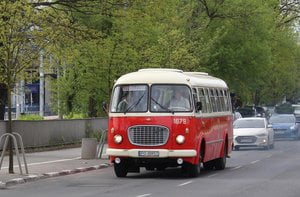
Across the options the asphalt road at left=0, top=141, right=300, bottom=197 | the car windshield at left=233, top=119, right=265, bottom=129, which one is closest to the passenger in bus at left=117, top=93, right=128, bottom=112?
the asphalt road at left=0, top=141, right=300, bottom=197

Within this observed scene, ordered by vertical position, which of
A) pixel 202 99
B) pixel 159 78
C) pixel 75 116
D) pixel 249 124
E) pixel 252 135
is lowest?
pixel 252 135

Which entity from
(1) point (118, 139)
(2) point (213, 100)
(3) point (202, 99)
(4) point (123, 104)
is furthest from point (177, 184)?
(2) point (213, 100)

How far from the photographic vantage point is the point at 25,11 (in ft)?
71.2

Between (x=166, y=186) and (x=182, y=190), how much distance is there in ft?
3.90

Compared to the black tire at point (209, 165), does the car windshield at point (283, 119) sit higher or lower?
higher

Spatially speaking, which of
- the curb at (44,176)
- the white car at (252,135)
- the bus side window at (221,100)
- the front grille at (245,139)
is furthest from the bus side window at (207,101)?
the front grille at (245,139)

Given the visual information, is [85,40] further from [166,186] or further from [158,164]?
[166,186]

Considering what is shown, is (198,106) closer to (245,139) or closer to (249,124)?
(245,139)

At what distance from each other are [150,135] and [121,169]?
1.58 metres

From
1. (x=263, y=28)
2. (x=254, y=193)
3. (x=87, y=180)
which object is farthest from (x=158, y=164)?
(x=263, y=28)

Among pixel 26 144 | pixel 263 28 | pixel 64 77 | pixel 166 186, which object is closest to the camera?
pixel 166 186

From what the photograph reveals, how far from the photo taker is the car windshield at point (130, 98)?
21.1 m

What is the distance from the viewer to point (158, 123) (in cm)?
2067

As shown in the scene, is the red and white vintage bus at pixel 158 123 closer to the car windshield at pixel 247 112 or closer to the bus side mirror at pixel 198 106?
the bus side mirror at pixel 198 106
